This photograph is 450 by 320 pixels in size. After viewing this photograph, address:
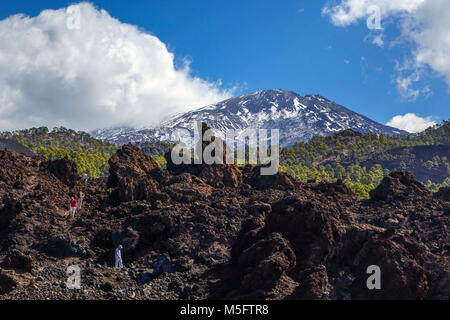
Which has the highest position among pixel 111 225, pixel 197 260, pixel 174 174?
pixel 174 174

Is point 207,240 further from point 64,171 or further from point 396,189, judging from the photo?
point 396,189

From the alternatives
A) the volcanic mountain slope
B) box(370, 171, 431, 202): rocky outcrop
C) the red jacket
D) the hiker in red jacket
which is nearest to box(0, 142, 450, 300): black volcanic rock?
the volcanic mountain slope

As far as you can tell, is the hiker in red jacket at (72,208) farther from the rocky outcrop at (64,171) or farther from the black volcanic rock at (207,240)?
the rocky outcrop at (64,171)

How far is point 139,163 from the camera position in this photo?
2769cm

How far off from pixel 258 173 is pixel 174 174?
4.80 meters

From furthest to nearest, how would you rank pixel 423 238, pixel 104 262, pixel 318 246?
1. pixel 423 238
2. pixel 104 262
3. pixel 318 246

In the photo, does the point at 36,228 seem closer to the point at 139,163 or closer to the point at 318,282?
the point at 139,163

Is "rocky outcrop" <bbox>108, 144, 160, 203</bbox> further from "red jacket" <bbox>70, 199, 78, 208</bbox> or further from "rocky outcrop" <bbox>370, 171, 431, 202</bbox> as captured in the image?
"rocky outcrop" <bbox>370, 171, 431, 202</bbox>

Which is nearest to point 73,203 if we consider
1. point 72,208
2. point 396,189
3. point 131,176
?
point 72,208

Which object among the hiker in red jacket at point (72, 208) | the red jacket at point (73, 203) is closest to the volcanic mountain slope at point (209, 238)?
the hiker in red jacket at point (72, 208)

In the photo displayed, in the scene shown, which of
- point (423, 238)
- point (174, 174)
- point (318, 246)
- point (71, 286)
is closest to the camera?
point (71, 286)

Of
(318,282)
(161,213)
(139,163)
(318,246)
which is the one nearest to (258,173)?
(139,163)

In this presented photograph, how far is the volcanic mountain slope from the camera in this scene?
Answer: 45.6 feet

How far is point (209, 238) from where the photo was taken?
723 inches
